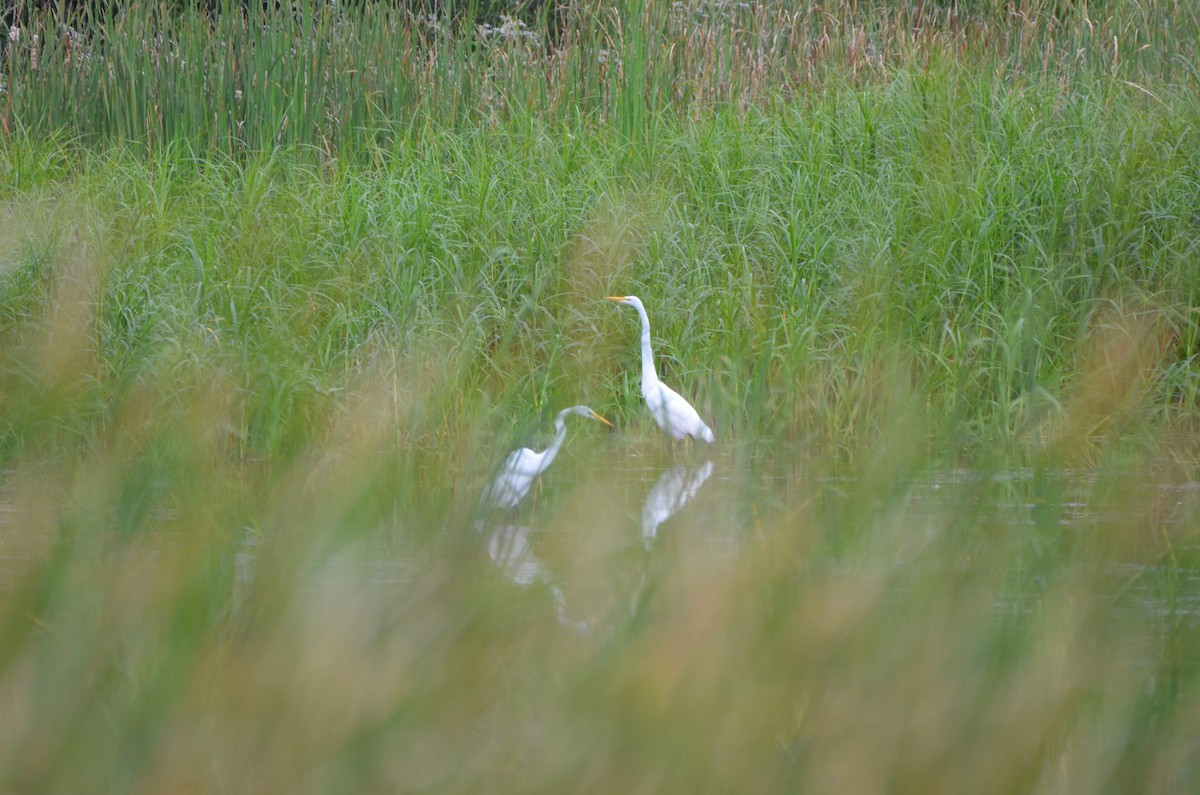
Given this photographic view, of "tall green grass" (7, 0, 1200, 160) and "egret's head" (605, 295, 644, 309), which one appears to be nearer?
"egret's head" (605, 295, 644, 309)

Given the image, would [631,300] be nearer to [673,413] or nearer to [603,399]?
[603,399]

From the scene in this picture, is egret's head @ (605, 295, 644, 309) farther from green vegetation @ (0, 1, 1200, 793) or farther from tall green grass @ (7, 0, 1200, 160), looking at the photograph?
tall green grass @ (7, 0, 1200, 160)

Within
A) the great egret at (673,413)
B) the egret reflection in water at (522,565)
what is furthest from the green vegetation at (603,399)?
the great egret at (673,413)

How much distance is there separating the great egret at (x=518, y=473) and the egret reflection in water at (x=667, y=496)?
0.70 feet

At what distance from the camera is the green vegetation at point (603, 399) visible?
4.92 ft

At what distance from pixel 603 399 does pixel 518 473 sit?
5.10 feet

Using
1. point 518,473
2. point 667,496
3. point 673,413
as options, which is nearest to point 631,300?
point 673,413

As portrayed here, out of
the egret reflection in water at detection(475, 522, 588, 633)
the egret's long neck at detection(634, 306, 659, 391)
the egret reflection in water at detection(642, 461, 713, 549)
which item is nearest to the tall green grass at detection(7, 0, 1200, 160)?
the egret's long neck at detection(634, 306, 659, 391)

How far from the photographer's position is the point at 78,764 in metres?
1.45

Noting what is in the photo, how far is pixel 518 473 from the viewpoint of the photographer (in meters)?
3.05

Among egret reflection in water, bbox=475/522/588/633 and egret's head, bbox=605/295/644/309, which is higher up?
egret reflection in water, bbox=475/522/588/633

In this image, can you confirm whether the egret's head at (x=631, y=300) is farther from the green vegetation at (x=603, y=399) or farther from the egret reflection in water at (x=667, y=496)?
the egret reflection in water at (x=667, y=496)

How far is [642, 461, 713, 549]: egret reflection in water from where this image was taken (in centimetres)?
207

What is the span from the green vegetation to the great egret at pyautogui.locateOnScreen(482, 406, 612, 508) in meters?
0.05
